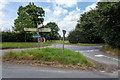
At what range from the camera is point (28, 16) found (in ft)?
76.4

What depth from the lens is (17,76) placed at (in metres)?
3.37

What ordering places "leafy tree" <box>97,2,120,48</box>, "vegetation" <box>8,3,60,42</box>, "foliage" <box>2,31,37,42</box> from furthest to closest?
1. "foliage" <box>2,31,37,42</box>
2. "vegetation" <box>8,3,60,42</box>
3. "leafy tree" <box>97,2,120,48</box>

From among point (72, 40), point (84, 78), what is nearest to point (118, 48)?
point (84, 78)

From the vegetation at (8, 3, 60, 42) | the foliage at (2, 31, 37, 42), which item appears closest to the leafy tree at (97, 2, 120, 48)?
the vegetation at (8, 3, 60, 42)

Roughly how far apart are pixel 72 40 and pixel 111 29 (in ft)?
68.3

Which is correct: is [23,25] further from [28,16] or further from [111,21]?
[111,21]

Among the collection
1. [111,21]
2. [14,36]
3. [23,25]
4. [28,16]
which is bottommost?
[14,36]

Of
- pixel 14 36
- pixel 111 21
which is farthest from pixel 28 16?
pixel 111 21

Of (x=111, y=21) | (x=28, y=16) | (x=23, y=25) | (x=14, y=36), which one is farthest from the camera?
(x=14, y=36)

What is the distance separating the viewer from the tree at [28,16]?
21.5 metres

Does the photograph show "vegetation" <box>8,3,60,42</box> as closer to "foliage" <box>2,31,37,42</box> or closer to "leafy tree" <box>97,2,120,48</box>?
"foliage" <box>2,31,37,42</box>

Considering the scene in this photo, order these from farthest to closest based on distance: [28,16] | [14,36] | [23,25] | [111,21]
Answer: [14,36] → [28,16] → [23,25] → [111,21]

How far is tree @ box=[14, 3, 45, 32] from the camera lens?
2146 cm

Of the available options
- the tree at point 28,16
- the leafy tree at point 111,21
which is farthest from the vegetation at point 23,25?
the leafy tree at point 111,21
